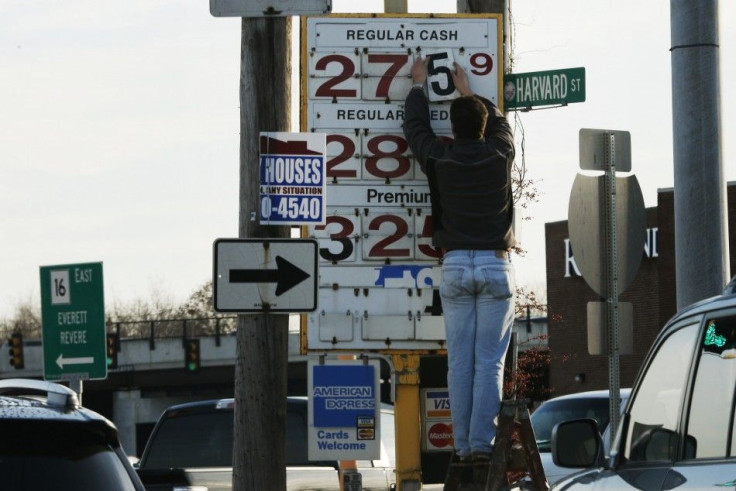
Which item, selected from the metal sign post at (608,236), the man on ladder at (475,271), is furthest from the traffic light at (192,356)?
the man on ladder at (475,271)

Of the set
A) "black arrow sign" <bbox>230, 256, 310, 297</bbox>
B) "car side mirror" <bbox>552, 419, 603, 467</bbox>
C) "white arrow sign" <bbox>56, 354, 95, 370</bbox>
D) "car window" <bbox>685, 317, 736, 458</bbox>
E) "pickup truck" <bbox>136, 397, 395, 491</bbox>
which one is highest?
"black arrow sign" <bbox>230, 256, 310, 297</bbox>

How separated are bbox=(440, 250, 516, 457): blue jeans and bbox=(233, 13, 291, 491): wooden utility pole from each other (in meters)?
1.06

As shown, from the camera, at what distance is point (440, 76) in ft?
36.2

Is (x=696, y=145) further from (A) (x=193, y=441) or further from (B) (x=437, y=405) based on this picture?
(A) (x=193, y=441)

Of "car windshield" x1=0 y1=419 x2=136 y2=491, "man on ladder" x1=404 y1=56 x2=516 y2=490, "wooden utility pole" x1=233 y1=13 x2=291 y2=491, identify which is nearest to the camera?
"car windshield" x1=0 y1=419 x2=136 y2=491

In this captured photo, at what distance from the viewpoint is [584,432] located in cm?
630

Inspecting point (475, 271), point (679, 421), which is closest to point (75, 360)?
point (475, 271)

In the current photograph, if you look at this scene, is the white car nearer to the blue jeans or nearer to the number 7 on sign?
the number 7 on sign

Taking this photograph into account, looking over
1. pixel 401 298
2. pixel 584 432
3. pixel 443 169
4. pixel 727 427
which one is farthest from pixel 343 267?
pixel 727 427

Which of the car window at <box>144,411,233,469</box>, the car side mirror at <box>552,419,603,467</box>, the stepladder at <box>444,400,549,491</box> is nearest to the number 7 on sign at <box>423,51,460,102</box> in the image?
the stepladder at <box>444,400,549,491</box>

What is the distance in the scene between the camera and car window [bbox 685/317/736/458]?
5398 mm

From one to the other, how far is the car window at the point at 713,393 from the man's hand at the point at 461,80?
17.7ft

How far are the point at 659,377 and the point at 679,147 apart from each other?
5.49m

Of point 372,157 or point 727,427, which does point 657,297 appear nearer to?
point 372,157
